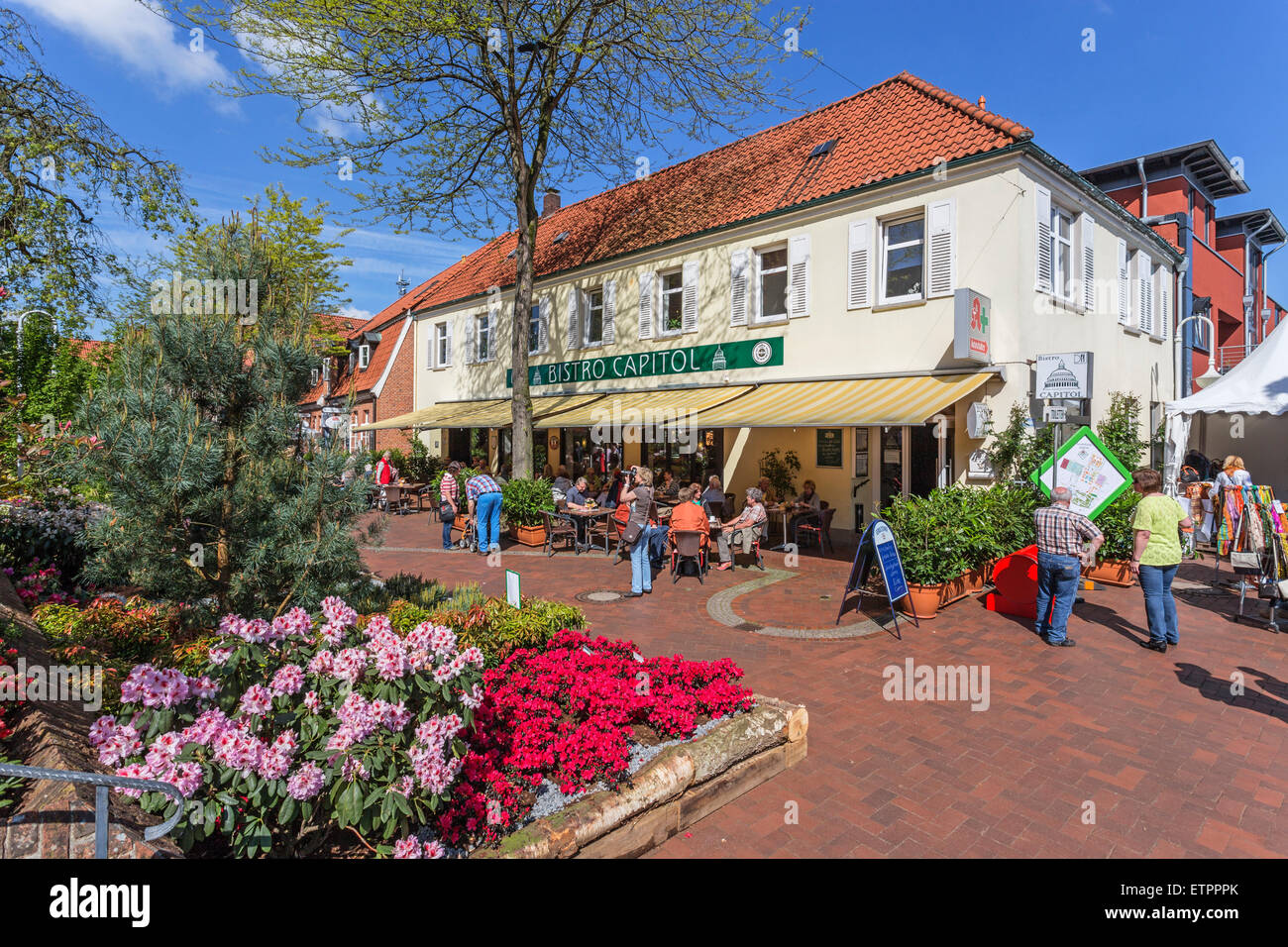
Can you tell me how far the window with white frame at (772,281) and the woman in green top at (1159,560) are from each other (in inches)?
321

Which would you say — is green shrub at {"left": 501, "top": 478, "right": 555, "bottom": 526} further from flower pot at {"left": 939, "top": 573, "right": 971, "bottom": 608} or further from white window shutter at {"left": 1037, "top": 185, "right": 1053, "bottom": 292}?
white window shutter at {"left": 1037, "top": 185, "right": 1053, "bottom": 292}

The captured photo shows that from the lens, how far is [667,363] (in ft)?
51.0

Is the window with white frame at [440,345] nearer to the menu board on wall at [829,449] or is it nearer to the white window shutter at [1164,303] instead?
the menu board on wall at [829,449]

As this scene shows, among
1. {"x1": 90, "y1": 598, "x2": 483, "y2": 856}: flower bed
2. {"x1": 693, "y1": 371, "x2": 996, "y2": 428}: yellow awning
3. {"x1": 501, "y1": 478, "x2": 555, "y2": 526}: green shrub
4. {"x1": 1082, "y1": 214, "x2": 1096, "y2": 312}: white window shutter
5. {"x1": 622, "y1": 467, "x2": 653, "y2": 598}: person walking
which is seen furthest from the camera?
{"x1": 501, "y1": 478, "x2": 555, "y2": 526}: green shrub

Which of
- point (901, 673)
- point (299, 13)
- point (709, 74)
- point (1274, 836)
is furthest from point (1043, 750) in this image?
point (299, 13)

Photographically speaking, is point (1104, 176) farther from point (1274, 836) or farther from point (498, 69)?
point (1274, 836)

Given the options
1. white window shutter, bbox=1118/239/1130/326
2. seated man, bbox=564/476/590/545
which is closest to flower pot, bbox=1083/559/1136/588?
white window shutter, bbox=1118/239/1130/326

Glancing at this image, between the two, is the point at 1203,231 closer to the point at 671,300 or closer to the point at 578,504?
the point at 671,300

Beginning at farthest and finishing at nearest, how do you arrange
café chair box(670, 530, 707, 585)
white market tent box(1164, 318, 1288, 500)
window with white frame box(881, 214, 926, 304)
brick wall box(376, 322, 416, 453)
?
1. brick wall box(376, 322, 416, 453)
2. window with white frame box(881, 214, 926, 304)
3. white market tent box(1164, 318, 1288, 500)
4. café chair box(670, 530, 707, 585)

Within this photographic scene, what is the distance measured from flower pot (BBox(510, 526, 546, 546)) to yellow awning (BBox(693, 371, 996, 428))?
384cm

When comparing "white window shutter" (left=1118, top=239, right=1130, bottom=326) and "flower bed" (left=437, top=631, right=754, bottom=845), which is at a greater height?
"white window shutter" (left=1118, top=239, right=1130, bottom=326)

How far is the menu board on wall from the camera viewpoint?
45.6ft

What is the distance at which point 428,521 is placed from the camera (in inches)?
695

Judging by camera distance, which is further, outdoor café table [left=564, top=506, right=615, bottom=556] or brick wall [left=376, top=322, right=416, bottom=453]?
brick wall [left=376, top=322, right=416, bottom=453]
